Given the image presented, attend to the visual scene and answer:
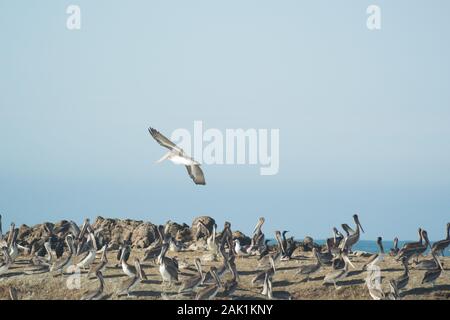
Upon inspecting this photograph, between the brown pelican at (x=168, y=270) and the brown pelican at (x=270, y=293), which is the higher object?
the brown pelican at (x=168, y=270)

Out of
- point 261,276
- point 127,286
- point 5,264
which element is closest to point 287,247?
point 261,276

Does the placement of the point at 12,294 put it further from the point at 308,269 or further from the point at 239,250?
the point at 308,269

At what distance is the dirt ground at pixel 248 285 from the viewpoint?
27391 mm

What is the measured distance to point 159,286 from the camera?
27781mm

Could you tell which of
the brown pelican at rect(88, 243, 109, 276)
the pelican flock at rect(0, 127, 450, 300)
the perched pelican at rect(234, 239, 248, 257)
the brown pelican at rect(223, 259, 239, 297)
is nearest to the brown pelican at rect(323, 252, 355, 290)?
the pelican flock at rect(0, 127, 450, 300)

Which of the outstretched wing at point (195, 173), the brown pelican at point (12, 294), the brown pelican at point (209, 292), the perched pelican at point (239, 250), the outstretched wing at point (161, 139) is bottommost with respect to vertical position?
the brown pelican at point (12, 294)

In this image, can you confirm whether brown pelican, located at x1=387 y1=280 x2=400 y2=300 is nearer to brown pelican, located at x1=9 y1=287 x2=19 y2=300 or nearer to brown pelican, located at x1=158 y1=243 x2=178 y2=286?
brown pelican, located at x1=158 y1=243 x2=178 y2=286

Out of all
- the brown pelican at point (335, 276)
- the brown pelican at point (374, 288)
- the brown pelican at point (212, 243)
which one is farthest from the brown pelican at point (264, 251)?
the brown pelican at point (374, 288)

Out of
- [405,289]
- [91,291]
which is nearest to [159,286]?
[91,291]

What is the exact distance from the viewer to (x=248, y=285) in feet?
91.7

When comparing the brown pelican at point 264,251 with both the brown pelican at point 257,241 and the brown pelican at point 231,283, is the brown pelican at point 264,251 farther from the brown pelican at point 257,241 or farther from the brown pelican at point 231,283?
the brown pelican at point 231,283

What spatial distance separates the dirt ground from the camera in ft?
89.9
